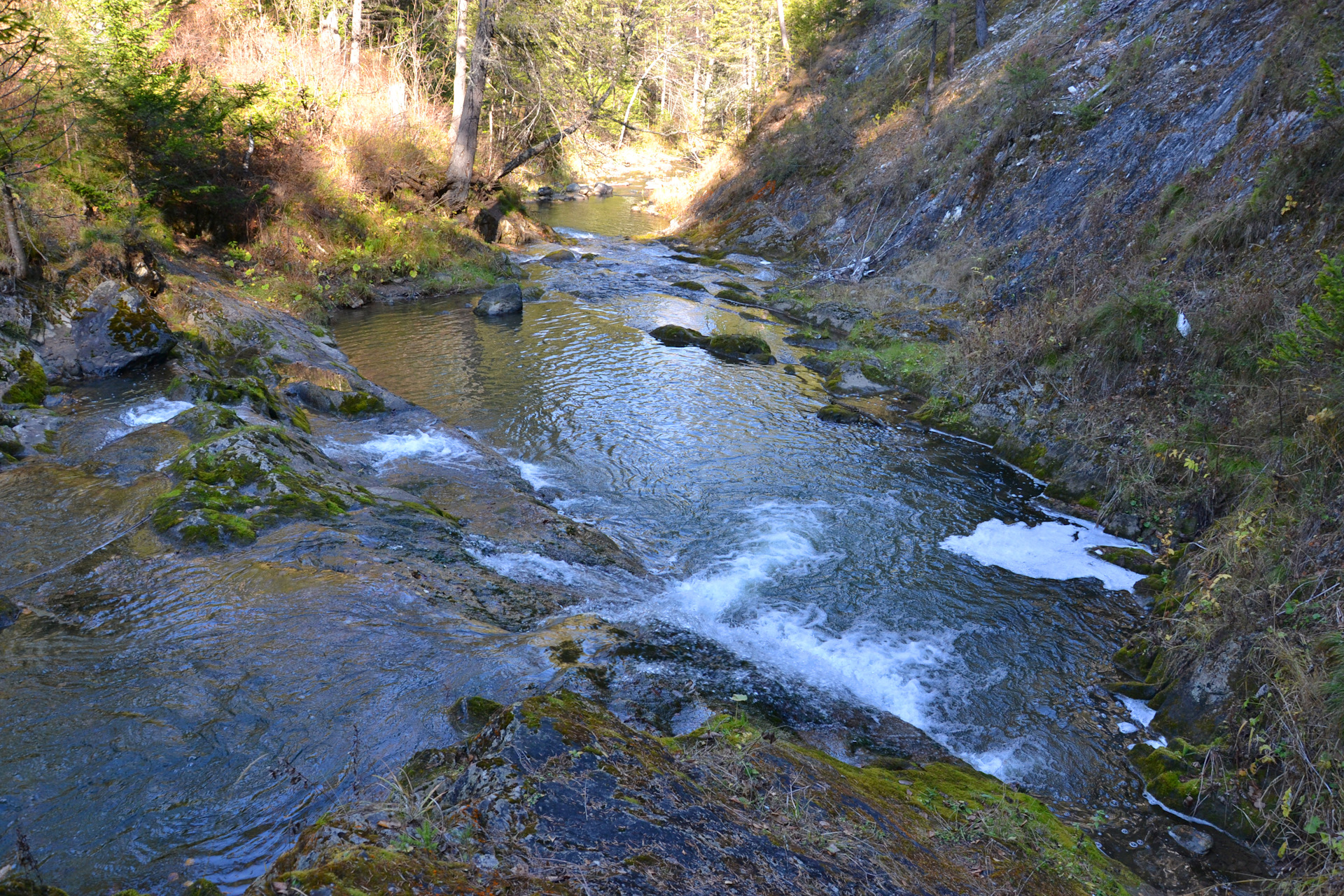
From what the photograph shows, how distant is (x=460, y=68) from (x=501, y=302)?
880 centimetres

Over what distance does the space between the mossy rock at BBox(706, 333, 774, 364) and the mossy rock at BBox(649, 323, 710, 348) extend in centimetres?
64

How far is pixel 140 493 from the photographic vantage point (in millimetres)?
6438

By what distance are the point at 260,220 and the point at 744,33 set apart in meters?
39.2

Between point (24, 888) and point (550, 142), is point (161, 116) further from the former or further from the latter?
point (24, 888)

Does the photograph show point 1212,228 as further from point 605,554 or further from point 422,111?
point 422,111

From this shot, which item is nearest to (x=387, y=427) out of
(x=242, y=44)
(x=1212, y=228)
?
(x=1212, y=228)

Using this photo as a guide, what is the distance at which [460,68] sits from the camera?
21203mm

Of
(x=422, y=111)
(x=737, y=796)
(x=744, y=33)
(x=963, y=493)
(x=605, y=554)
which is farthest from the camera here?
(x=744, y=33)

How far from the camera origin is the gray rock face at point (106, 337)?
9.24 m

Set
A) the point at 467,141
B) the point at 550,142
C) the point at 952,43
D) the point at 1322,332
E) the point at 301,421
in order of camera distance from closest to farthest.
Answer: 1. the point at 1322,332
2. the point at 301,421
3. the point at 467,141
4. the point at 550,142
5. the point at 952,43

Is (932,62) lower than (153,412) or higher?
higher

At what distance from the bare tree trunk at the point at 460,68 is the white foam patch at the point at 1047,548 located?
19631 mm

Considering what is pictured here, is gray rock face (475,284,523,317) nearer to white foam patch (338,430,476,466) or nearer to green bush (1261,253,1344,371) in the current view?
white foam patch (338,430,476,466)

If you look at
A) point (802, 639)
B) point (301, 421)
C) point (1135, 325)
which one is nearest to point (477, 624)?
point (802, 639)
